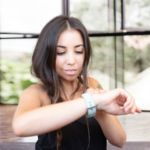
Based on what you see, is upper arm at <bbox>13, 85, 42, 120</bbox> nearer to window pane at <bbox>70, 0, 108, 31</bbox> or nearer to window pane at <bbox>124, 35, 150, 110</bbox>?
window pane at <bbox>124, 35, 150, 110</bbox>

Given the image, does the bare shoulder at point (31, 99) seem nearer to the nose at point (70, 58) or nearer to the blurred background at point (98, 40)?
the nose at point (70, 58)

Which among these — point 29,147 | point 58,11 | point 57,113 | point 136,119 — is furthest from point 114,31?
point 57,113

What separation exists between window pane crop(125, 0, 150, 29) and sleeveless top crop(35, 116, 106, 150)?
2847mm

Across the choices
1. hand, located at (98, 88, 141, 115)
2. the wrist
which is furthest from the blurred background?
the wrist

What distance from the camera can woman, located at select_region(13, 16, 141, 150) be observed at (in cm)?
79

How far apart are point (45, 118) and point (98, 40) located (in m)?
3.11

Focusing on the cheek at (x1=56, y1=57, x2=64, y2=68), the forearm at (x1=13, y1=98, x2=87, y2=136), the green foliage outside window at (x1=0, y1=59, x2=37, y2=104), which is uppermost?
the cheek at (x1=56, y1=57, x2=64, y2=68)

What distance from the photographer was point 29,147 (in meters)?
1.98

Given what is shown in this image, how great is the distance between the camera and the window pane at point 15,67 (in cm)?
384

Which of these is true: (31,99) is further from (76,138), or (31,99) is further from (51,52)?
(76,138)

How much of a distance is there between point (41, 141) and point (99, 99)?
0.46 metres

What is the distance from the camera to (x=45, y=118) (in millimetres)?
706

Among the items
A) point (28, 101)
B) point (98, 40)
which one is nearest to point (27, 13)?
point (98, 40)

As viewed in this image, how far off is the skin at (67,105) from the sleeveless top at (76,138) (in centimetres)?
12
